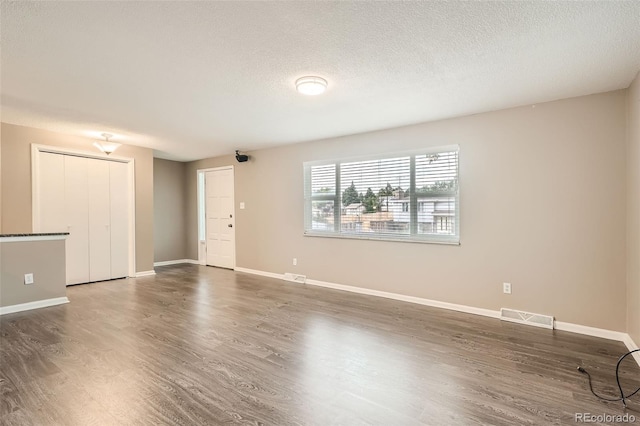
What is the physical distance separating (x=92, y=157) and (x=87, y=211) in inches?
36.5

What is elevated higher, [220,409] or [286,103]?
[286,103]

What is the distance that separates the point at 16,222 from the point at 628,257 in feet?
24.2

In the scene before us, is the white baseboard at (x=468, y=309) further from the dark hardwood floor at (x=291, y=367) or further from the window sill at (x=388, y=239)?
the window sill at (x=388, y=239)

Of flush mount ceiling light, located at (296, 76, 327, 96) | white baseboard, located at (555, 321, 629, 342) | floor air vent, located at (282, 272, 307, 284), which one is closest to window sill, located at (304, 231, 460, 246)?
floor air vent, located at (282, 272, 307, 284)

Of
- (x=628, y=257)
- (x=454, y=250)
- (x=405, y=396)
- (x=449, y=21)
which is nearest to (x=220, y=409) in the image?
(x=405, y=396)

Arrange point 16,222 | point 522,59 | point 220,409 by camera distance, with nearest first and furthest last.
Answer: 1. point 220,409
2. point 522,59
3. point 16,222

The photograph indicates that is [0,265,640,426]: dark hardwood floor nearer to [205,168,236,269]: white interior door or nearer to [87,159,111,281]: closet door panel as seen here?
[87,159,111,281]: closet door panel

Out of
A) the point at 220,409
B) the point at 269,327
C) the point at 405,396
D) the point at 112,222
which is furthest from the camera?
the point at 112,222

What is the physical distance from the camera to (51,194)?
4.69 metres

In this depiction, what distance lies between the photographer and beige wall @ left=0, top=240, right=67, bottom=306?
12.0 ft

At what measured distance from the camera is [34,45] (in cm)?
218

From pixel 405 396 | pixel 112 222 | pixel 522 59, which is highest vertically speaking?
pixel 522 59

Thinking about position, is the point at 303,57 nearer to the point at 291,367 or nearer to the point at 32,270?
the point at 291,367

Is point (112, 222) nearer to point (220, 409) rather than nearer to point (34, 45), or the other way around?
point (34, 45)
